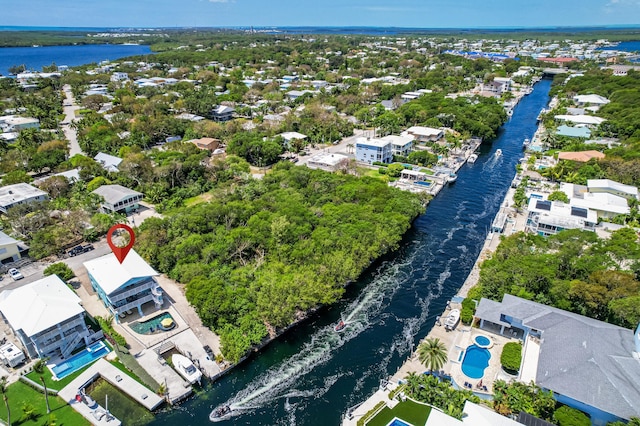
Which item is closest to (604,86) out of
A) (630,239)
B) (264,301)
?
(630,239)

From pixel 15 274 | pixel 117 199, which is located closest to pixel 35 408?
pixel 15 274

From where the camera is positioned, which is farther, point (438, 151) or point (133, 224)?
point (438, 151)

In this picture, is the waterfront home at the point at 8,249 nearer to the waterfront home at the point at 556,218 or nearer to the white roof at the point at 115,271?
the white roof at the point at 115,271

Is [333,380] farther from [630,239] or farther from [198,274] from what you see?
[630,239]

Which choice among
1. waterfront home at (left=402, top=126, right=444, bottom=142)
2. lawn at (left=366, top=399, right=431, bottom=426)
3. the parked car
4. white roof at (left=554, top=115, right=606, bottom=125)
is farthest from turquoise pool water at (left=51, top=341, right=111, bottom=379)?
white roof at (left=554, top=115, right=606, bottom=125)

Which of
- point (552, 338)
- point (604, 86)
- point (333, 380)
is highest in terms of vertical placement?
point (604, 86)

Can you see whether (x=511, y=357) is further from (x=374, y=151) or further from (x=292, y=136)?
(x=292, y=136)
